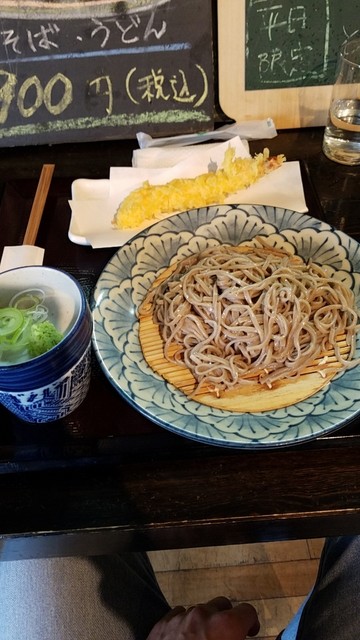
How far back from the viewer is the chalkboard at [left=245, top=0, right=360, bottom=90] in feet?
4.76

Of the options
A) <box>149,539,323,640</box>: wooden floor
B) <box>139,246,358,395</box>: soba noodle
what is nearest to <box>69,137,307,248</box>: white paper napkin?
<box>139,246,358,395</box>: soba noodle

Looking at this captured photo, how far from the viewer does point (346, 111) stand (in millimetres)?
1511

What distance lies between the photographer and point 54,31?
1431 mm

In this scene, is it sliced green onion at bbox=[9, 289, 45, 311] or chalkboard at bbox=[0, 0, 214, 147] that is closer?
sliced green onion at bbox=[9, 289, 45, 311]

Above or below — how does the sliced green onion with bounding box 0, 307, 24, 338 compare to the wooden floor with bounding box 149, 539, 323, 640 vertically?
above

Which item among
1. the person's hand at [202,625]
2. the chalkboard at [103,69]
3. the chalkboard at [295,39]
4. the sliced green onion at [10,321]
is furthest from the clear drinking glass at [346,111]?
the person's hand at [202,625]

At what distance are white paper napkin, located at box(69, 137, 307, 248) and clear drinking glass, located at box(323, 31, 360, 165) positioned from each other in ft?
0.48

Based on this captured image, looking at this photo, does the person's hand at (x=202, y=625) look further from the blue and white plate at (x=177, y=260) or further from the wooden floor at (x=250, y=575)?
the blue and white plate at (x=177, y=260)

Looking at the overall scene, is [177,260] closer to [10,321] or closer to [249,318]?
[249,318]

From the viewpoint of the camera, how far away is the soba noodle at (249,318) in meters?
1.06

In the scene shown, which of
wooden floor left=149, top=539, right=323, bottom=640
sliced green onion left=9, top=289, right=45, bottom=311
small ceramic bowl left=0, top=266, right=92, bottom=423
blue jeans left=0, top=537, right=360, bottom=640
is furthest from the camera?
wooden floor left=149, top=539, right=323, bottom=640

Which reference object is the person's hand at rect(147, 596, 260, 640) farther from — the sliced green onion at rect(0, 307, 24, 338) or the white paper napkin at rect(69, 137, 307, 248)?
the white paper napkin at rect(69, 137, 307, 248)

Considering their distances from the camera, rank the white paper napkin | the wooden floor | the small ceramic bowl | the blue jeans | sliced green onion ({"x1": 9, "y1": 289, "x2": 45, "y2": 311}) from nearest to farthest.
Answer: the small ceramic bowl
sliced green onion ({"x1": 9, "y1": 289, "x2": 45, "y2": 311})
the blue jeans
the white paper napkin
the wooden floor

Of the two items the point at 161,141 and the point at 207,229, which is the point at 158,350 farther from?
the point at 161,141
